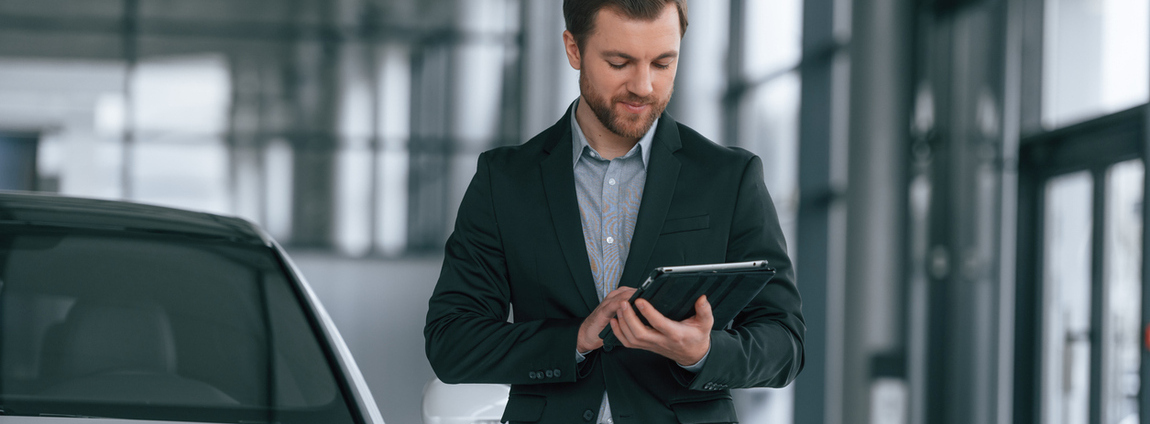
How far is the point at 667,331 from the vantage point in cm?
89

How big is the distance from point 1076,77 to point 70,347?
3660 millimetres

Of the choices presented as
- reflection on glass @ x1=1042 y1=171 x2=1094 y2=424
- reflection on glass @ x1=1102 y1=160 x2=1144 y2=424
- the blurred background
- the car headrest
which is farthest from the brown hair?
reflection on glass @ x1=1042 y1=171 x2=1094 y2=424

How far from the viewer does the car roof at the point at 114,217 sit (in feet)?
6.14

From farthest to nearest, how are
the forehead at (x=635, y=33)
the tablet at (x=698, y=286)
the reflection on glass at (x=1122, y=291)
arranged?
the reflection on glass at (x=1122, y=291) → the forehead at (x=635, y=33) → the tablet at (x=698, y=286)

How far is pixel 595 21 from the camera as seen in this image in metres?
1.00

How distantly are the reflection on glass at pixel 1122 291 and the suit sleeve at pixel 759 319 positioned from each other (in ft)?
10.4

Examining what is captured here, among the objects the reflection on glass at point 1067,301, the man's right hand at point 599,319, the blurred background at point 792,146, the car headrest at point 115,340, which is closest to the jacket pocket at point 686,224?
the man's right hand at point 599,319

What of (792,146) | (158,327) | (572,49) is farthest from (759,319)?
(792,146)

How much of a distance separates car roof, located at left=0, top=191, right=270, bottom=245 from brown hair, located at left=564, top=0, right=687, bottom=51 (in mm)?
1079

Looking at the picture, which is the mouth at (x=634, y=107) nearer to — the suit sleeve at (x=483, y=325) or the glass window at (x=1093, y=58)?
the suit sleeve at (x=483, y=325)

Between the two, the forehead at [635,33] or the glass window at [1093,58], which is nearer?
the forehead at [635,33]

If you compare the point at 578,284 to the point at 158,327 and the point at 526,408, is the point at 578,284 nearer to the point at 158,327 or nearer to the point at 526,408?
the point at 526,408

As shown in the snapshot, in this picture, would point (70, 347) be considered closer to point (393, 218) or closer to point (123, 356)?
point (123, 356)

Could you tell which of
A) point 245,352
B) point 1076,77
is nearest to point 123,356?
point 245,352
